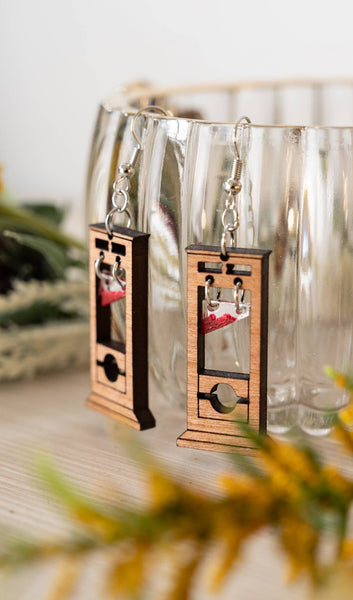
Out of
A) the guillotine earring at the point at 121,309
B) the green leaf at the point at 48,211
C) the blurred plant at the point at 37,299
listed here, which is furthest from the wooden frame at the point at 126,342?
the green leaf at the point at 48,211

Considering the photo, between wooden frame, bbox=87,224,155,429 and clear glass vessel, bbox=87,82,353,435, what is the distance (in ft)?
0.09

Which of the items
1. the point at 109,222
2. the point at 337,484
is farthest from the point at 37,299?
the point at 337,484

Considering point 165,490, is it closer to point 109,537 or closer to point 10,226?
point 109,537

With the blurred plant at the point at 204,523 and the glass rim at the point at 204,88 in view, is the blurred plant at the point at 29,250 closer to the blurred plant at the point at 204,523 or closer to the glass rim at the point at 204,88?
the glass rim at the point at 204,88

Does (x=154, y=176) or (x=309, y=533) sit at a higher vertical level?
(x=154, y=176)

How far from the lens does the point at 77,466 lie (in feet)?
1.41

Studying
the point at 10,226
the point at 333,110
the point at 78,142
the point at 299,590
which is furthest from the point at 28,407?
the point at 78,142

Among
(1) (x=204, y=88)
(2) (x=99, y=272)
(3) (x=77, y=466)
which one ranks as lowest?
(3) (x=77, y=466)

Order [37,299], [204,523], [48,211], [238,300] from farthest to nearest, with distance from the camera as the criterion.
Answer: [48,211] < [37,299] < [238,300] < [204,523]

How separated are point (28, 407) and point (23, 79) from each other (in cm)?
91

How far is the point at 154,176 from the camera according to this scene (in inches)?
17.9

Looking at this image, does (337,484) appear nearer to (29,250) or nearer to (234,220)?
(234,220)

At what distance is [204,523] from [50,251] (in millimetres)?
392

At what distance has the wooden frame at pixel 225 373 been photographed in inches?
15.5
